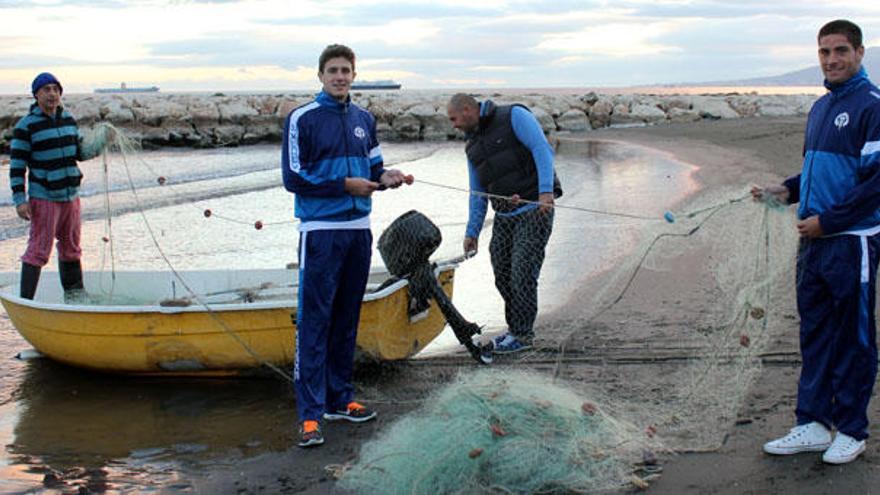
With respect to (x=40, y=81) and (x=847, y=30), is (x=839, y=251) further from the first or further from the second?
(x=40, y=81)

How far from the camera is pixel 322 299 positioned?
534cm

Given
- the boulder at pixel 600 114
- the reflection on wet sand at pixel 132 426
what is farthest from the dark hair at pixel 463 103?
the boulder at pixel 600 114

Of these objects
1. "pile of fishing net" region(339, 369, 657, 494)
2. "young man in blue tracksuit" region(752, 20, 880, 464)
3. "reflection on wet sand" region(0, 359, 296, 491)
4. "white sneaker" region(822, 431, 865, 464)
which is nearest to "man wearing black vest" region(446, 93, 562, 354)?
"reflection on wet sand" region(0, 359, 296, 491)

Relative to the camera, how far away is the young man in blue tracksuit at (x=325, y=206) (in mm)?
5215

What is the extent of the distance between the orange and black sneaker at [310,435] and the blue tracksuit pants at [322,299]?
0.14 feet

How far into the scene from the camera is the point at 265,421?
19.4 feet

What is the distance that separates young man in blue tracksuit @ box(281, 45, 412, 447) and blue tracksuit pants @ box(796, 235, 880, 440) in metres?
2.24

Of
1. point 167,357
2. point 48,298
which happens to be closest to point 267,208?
point 48,298

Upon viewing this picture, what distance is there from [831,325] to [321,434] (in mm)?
2749

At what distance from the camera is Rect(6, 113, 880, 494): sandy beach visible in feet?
15.1

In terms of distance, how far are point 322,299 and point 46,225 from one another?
322 cm

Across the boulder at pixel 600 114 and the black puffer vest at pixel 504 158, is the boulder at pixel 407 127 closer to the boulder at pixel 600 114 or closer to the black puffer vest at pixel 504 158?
the boulder at pixel 600 114

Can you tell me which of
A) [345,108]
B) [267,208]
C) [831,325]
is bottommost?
[267,208]

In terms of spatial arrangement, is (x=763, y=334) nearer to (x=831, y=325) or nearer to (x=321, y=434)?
(x=831, y=325)
